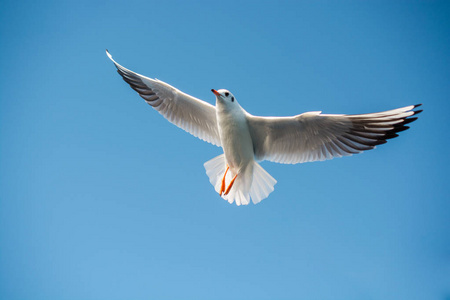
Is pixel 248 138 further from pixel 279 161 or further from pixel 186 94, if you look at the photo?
pixel 186 94

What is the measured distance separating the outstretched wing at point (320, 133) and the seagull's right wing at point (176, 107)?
598 mm

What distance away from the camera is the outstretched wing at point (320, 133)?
3.60 meters

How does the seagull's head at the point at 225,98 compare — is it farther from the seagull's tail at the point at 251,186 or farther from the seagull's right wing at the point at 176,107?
the seagull's tail at the point at 251,186

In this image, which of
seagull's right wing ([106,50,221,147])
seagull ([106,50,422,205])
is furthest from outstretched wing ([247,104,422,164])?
seagull's right wing ([106,50,221,147])

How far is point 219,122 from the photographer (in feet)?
12.9

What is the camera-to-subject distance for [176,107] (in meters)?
4.49

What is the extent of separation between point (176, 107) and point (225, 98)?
855mm

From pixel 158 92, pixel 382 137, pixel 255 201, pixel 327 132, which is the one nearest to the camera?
pixel 382 137

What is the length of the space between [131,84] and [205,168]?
137 cm

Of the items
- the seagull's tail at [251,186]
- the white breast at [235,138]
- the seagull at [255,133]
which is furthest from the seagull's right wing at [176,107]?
the seagull's tail at [251,186]

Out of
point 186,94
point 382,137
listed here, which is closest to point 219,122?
point 186,94

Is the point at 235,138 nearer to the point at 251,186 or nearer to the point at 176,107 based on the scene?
the point at 251,186

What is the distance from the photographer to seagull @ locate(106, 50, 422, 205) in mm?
3686

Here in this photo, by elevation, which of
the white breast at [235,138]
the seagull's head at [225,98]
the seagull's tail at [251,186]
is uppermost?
the seagull's head at [225,98]
